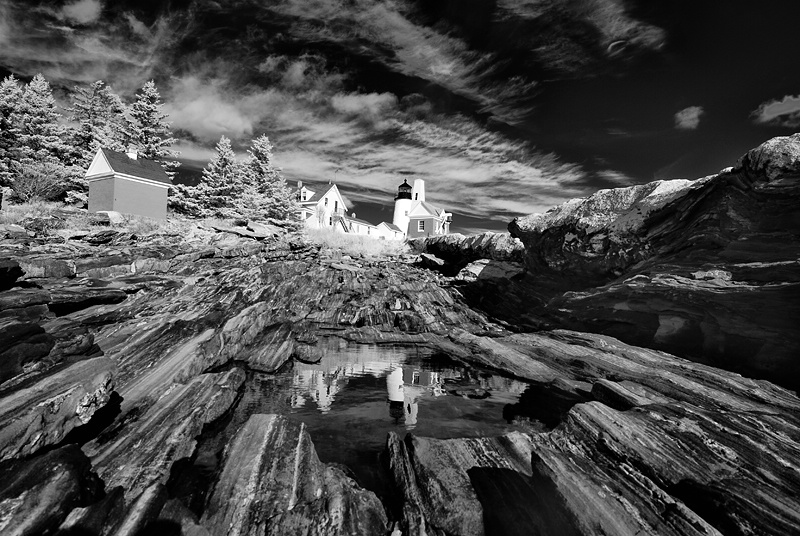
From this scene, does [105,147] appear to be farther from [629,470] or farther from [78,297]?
[629,470]

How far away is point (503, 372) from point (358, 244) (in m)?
36.7

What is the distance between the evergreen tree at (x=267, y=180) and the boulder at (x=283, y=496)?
135ft

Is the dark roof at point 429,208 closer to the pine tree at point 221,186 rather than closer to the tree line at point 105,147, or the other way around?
the tree line at point 105,147

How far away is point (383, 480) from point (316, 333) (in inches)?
439

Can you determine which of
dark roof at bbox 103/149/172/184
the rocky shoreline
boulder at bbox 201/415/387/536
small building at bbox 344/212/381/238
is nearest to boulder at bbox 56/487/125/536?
the rocky shoreline

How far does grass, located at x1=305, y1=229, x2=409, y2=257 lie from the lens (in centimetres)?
4322

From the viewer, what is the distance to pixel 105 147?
36.3m

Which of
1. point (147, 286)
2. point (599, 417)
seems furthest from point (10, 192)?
point (599, 417)

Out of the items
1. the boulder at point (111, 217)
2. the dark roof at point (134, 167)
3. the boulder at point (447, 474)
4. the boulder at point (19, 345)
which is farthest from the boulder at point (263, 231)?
the boulder at point (447, 474)

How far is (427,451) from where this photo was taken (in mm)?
5891

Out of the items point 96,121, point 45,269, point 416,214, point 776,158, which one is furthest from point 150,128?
point 776,158

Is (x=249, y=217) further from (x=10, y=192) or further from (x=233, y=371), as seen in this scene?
(x=233, y=371)

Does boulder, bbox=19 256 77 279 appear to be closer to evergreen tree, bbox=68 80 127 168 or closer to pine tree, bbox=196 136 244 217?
pine tree, bbox=196 136 244 217

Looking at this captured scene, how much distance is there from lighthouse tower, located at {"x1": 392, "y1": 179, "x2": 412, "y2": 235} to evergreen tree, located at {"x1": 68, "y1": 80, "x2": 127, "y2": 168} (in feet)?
157
